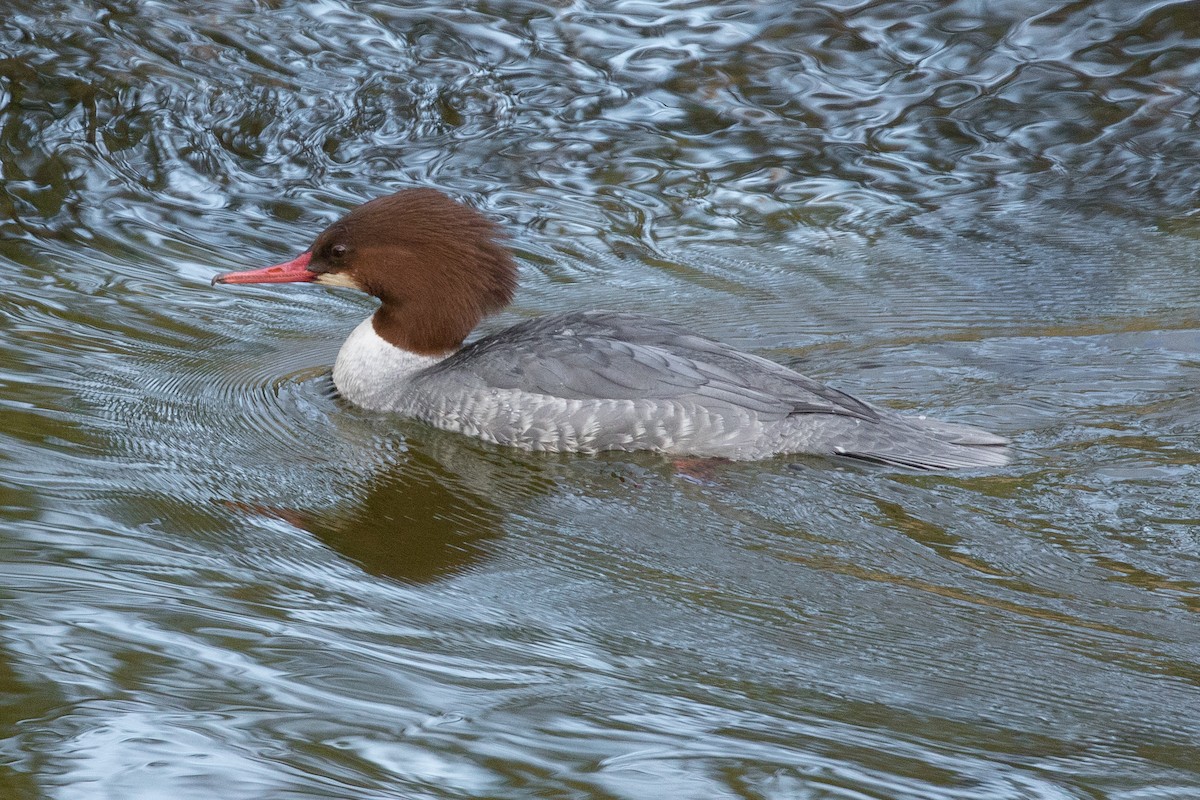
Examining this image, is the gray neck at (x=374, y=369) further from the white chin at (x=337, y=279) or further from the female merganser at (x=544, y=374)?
the white chin at (x=337, y=279)

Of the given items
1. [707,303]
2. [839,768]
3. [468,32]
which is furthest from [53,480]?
[468,32]

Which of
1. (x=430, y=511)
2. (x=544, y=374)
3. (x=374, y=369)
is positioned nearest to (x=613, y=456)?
(x=544, y=374)

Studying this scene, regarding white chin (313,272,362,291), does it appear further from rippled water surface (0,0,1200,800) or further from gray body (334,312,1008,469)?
gray body (334,312,1008,469)

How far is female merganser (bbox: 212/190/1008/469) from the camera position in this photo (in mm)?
5273

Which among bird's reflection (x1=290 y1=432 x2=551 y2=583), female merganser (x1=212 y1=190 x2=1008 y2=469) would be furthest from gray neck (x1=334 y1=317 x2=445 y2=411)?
bird's reflection (x1=290 y1=432 x2=551 y2=583)

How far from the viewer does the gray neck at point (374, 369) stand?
576 centimetres

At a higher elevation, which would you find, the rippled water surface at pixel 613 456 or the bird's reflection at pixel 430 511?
the rippled water surface at pixel 613 456

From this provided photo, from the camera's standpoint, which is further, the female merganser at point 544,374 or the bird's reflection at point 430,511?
the female merganser at point 544,374

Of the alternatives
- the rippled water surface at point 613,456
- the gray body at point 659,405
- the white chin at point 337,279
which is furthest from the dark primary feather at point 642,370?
the white chin at point 337,279

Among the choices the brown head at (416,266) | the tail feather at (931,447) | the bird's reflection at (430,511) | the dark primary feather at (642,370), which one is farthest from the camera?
the brown head at (416,266)

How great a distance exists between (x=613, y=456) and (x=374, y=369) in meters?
1.16

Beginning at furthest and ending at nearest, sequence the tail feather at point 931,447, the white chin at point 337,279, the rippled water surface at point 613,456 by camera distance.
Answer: the white chin at point 337,279 → the tail feather at point 931,447 → the rippled water surface at point 613,456

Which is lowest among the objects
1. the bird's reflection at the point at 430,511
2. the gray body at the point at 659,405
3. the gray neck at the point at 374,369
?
the bird's reflection at the point at 430,511

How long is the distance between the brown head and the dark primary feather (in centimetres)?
35
